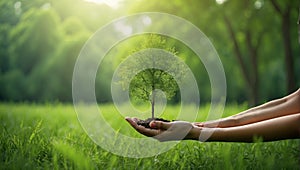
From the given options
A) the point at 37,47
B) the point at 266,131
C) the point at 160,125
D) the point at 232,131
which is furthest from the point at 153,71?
the point at 37,47

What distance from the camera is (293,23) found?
39.4 ft

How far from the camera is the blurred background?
31.2 ft

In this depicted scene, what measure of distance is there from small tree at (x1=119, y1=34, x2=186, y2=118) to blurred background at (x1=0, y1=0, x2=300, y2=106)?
2.50 m

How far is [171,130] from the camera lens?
93.8 inches

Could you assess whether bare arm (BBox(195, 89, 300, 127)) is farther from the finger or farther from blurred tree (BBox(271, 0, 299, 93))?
blurred tree (BBox(271, 0, 299, 93))

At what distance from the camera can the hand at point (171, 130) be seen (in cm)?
237

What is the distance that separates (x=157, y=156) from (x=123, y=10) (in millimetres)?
8394

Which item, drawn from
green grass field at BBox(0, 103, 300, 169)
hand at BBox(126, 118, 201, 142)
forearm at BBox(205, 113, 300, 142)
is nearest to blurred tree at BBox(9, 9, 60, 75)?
green grass field at BBox(0, 103, 300, 169)

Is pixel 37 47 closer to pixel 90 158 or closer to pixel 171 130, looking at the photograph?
pixel 90 158

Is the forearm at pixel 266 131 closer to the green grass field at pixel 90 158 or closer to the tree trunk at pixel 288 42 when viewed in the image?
the green grass field at pixel 90 158

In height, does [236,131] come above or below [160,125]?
above

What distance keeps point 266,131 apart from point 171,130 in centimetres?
53

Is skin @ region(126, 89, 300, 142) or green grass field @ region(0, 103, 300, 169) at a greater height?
skin @ region(126, 89, 300, 142)

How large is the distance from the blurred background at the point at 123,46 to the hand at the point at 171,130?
2.75m
